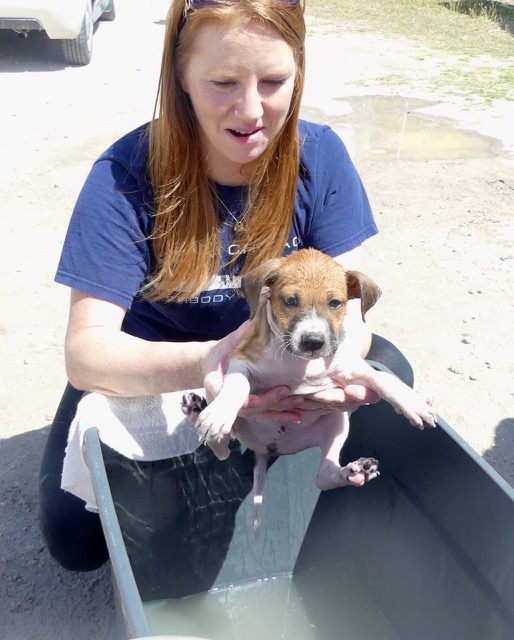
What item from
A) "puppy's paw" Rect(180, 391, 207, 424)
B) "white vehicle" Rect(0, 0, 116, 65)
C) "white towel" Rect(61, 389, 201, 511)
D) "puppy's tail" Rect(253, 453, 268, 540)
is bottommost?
"white vehicle" Rect(0, 0, 116, 65)

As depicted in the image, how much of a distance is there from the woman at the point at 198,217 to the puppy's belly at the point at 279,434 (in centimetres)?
11

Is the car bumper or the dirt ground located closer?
the dirt ground

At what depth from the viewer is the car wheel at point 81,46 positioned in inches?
403

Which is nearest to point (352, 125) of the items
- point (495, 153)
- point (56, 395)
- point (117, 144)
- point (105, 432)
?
point (495, 153)

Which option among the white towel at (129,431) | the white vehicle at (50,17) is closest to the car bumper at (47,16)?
the white vehicle at (50,17)

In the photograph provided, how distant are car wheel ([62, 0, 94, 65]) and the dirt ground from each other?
0.71 ft

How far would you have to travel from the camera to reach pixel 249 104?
2486 mm

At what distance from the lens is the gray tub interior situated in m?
2.50

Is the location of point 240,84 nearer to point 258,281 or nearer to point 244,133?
point 244,133

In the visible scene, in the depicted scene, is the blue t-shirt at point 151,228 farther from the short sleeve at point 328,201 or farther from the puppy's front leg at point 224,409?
the puppy's front leg at point 224,409

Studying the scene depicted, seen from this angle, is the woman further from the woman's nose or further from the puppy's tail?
the puppy's tail

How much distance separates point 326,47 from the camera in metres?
12.3

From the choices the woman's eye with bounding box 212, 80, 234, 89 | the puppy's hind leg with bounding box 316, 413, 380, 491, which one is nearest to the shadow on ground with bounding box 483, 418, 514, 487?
the puppy's hind leg with bounding box 316, 413, 380, 491

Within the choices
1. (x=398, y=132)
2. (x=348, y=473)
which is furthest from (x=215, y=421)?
(x=398, y=132)
